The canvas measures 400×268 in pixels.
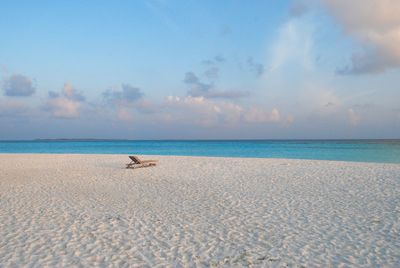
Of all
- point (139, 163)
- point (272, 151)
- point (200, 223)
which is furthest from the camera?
point (272, 151)

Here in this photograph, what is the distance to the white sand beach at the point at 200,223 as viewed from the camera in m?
5.66

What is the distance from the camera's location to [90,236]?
6.77m

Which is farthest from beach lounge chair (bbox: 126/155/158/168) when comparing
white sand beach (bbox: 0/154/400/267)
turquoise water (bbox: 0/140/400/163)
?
turquoise water (bbox: 0/140/400/163)

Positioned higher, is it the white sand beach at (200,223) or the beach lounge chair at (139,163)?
the beach lounge chair at (139,163)

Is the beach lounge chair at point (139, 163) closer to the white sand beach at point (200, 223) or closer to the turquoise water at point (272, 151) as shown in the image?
the white sand beach at point (200, 223)

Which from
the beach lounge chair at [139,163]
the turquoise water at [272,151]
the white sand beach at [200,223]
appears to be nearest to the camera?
the white sand beach at [200,223]

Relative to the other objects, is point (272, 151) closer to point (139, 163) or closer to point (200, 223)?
point (139, 163)

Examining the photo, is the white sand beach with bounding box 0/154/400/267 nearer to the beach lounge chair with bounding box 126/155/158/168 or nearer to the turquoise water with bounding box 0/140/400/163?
the beach lounge chair with bounding box 126/155/158/168

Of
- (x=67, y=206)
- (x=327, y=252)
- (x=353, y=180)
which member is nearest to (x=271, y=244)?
(x=327, y=252)

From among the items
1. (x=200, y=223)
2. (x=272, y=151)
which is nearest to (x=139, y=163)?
(x=200, y=223)

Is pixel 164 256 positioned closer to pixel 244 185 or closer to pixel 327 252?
pixel 327 252

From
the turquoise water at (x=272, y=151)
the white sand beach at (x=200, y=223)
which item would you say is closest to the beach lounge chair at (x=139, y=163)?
the white sand beach at (x=200, y=223)

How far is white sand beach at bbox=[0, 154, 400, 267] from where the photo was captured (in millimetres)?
5664

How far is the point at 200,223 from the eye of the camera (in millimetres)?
7762
